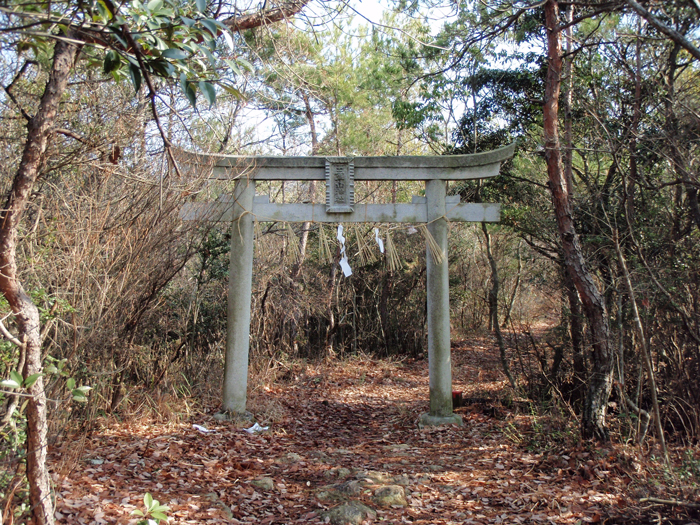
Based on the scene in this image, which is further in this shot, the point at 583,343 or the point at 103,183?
the point at 583,343

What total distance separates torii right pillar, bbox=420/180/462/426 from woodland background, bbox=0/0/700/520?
24.2 inches

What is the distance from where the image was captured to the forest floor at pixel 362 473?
3.74 metres

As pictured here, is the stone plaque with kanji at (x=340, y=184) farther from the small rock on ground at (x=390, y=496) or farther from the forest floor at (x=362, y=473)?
the small rock on ground at (x=390, y=496)

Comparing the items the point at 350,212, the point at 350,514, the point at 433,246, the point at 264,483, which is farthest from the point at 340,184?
the point at 350,514

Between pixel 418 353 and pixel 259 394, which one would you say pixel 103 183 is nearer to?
pixel 259 394

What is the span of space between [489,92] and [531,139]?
1.00 m

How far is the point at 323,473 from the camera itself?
15.9 feet

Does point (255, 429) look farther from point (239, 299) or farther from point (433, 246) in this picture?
point (433, 246)

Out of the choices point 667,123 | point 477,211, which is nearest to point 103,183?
point 477,211

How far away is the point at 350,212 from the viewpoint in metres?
6.39

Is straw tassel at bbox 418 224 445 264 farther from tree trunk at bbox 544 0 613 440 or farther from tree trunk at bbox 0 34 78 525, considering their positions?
tree trunk at bbox 0 34 78 525

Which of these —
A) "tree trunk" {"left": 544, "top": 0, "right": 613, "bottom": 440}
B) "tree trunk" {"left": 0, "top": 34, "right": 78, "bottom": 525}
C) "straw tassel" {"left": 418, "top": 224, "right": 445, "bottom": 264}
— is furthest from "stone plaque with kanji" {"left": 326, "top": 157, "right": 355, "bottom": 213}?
"tree trunk" {"left": 0, "top": 34, "right": 78, "bottom": 525}

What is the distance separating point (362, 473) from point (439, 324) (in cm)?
231

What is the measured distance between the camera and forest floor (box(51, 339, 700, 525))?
374cm
